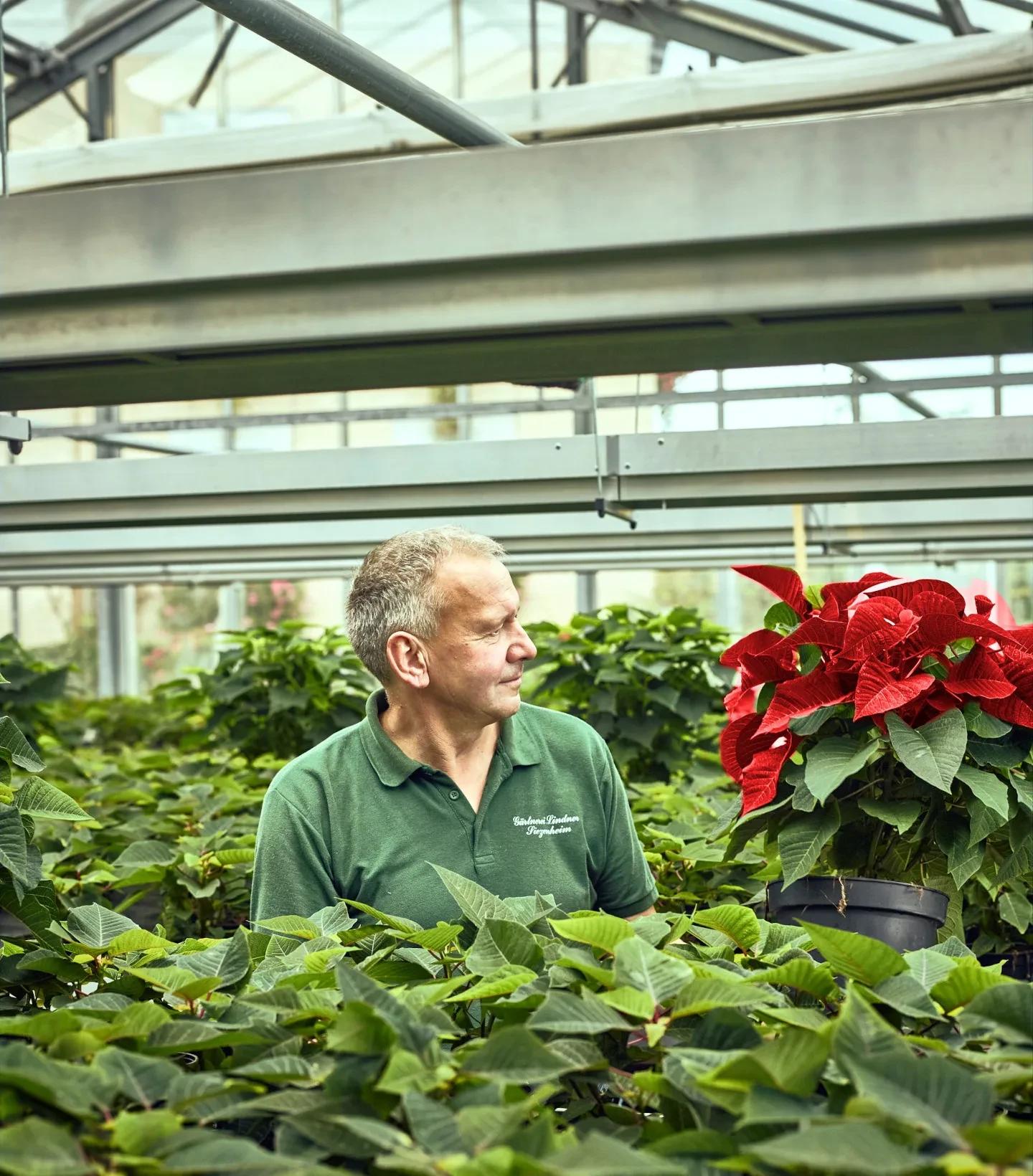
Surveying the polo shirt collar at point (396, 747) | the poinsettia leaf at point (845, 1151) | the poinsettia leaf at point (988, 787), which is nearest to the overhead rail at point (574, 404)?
the polo shirt collar at point (396, 747)

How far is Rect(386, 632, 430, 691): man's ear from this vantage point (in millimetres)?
2264

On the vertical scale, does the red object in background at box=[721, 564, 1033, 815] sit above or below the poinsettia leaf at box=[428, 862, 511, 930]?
above

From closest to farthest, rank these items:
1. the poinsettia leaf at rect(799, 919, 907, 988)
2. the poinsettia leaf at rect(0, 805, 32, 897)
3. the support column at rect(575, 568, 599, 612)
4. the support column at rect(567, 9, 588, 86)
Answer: the poinsettia leaf at rect(799, 919, 907, 988) < the poinsettia leaf at rect(0, 805, 32, 897) < the support column at rect(567, 9, 588, 86) < the support column at rect(575, 568, 599, 612)

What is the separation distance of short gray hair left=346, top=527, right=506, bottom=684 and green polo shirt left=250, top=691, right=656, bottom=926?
0.40ft

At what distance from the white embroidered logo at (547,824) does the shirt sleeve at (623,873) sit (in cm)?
9

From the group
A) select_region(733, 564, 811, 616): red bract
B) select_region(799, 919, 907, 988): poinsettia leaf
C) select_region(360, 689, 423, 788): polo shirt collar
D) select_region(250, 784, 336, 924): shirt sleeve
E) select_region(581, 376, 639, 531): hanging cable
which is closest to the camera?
select_region(799, 919, 907, 988): poinsettia leaf

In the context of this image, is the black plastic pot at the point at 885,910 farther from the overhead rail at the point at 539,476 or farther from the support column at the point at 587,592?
the support column at the point at 587,592

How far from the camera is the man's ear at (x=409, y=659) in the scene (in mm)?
2264

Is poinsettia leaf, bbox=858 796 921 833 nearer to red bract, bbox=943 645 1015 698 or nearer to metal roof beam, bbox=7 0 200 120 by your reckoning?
red bract, bbox=943 645 1015 698

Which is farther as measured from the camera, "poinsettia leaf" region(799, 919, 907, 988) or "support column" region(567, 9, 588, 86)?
"support column" region(567, 9, 588, 86)

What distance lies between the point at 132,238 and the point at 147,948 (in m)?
1.15

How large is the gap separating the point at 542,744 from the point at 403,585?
373 millimetres

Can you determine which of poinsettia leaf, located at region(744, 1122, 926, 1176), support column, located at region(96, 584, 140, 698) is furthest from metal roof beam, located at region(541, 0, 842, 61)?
poinsettia leaf, located at region(744, 1122, 926, 1176)

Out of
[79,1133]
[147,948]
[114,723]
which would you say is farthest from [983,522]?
[79,1133]
